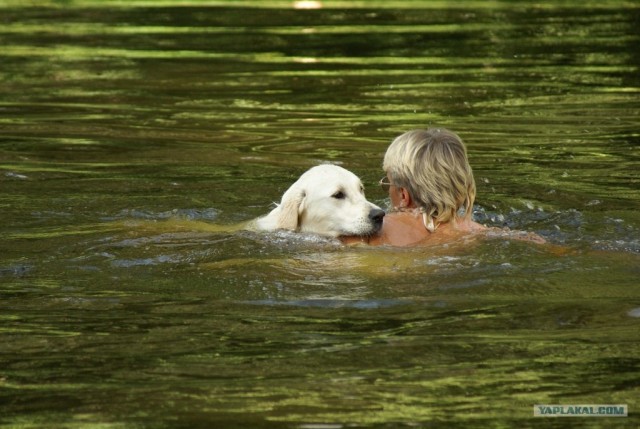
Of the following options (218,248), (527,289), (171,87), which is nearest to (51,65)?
(171,87)

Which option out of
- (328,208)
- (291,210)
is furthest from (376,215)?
(291,210)

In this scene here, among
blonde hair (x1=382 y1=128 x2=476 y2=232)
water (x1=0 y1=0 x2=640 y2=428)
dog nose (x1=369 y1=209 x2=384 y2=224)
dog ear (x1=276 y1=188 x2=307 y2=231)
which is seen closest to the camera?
water (x1=0 y1=0 x2=640 y2=428)

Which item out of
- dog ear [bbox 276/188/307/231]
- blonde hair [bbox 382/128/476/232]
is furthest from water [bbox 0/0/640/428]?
blonde hair [bbox 382/128/476/232]

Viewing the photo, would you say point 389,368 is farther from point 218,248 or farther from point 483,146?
point 483,146

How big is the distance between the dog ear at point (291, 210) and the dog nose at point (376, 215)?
560 mm

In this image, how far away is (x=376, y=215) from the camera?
7492mm

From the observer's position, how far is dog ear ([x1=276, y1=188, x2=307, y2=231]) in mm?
7887

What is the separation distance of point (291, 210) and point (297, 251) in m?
0.49

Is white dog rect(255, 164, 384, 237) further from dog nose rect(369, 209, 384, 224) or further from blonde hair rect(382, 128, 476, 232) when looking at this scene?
blonde hair rect(382, 128, 476, 232)

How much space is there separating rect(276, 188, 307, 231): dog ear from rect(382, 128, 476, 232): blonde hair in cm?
63

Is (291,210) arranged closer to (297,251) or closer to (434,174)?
(297,251)

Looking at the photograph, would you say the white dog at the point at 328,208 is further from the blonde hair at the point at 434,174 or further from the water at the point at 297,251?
the blonde hair at the point at 434,174

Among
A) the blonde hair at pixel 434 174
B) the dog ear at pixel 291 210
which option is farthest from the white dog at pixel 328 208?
the blonde hair at pixel 434 174

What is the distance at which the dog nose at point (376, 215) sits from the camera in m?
7.49
